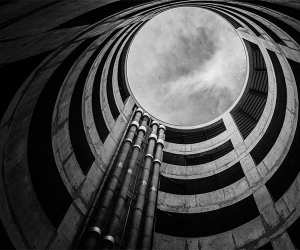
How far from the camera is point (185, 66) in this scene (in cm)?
2095

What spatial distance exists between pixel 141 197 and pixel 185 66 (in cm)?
1369

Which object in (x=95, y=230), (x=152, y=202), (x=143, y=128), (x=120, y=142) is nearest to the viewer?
(x=95, y=230)

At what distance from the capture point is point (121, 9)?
667 cm

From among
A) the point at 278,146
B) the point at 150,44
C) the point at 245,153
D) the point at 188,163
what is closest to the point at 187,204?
the point at 188,163

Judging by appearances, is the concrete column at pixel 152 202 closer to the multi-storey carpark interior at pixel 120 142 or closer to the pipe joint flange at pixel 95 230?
the multi-storey carpark interior at pixel 120 142

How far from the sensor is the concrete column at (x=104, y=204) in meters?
8.61

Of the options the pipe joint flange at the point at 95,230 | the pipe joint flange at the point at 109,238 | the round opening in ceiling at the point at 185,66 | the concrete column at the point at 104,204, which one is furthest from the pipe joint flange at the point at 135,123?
the pipe joint flange at the point at 109,238

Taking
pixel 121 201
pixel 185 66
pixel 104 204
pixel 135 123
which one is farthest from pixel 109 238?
pixel 185 66

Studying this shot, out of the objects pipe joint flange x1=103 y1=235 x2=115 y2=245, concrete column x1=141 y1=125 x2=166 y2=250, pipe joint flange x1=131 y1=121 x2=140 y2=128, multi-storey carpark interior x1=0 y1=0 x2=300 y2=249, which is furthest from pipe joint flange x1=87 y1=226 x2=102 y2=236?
pipe joint flange x1=131 y1=121 x2=140 y2=128

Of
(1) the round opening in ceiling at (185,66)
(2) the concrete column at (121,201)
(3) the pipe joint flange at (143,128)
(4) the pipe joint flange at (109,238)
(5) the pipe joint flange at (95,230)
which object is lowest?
(4) the pipe joint flange at (109,238)

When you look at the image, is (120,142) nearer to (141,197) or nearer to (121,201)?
(141,197)

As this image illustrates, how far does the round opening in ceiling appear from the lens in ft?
60.5

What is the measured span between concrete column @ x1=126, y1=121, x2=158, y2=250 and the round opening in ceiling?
13.8 feet

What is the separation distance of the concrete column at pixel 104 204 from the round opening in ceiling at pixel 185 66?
5533mm
